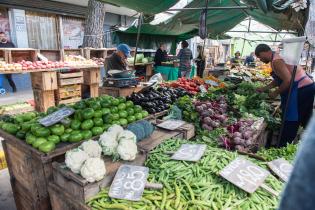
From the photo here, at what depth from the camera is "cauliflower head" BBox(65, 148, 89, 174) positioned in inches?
81.9

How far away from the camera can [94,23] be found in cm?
1163

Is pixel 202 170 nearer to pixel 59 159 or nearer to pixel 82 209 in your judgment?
pixel 82 209

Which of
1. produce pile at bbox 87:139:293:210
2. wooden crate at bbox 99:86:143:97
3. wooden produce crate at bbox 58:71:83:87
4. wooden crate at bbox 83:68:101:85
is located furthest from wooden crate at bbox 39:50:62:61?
produce pile at bbox 87:139:293:210

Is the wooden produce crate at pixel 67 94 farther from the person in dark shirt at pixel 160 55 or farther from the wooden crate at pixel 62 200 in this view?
the wooden crate at pixel 62 200

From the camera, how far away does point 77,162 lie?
210cm

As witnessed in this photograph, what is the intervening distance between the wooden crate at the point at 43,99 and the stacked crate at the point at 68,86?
0.39 meters

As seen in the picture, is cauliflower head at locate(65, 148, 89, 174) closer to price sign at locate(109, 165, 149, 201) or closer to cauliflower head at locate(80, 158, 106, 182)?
cauliflower head at locate(80, 158, 106, 182)

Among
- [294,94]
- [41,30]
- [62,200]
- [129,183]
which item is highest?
[41,30]

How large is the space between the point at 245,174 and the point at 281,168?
0.46 meters

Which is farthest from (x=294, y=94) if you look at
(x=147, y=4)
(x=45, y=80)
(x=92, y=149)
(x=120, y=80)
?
(x=45, y=80)

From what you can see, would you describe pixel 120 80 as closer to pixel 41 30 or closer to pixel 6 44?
pixel 6 44

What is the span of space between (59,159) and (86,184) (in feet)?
2.54

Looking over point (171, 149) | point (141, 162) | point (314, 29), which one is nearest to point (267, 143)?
point (314, 29)

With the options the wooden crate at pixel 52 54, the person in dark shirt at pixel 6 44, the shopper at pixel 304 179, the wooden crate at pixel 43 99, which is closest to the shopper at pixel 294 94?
the shopper at pixel 304 179
